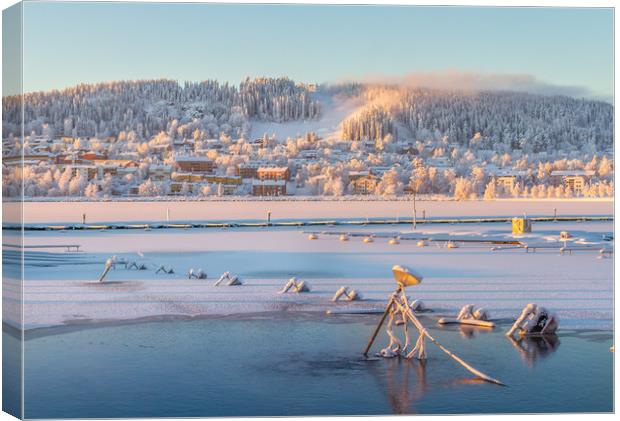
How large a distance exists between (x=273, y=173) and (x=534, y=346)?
7319 millimetres

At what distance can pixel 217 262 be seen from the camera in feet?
61.2

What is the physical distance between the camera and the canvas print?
10.6 metres

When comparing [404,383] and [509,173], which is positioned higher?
[509,173]

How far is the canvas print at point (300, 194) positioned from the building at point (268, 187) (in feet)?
0.40

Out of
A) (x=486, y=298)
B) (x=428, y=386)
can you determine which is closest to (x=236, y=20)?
(x=486, y=298)

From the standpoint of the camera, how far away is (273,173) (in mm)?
18000

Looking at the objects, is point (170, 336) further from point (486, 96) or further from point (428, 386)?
point (486, 96)

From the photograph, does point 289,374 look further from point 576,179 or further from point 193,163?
point 576,179

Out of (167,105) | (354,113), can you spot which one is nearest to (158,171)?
(167,105)

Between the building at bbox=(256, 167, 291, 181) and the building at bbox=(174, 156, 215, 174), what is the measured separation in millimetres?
979

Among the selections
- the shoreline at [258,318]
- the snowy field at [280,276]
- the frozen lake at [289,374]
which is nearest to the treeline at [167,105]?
the snowy field at [280,276]

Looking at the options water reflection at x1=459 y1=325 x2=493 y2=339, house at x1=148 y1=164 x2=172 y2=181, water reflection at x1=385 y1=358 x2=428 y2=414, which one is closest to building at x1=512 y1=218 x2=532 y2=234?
house at x1=148 y1=164 x2=172 y2=181

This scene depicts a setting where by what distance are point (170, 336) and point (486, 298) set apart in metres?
4.86

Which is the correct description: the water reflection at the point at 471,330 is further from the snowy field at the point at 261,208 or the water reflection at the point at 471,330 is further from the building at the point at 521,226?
the building at the point at 521,226
